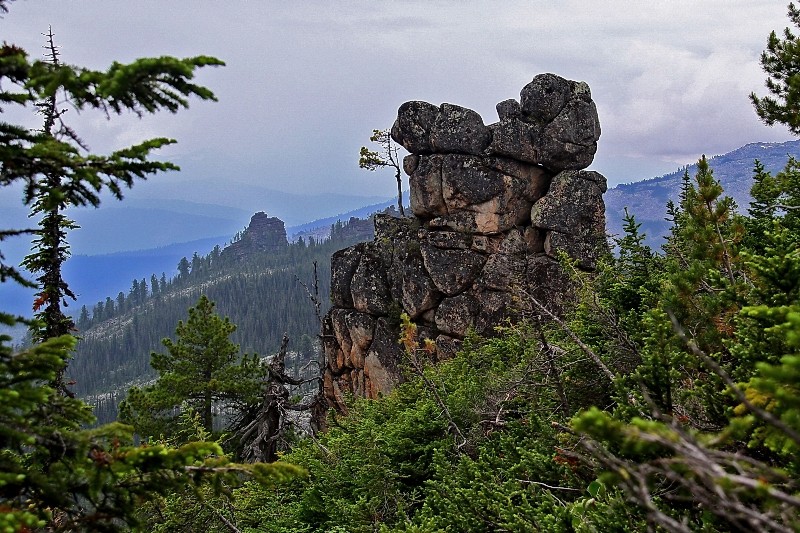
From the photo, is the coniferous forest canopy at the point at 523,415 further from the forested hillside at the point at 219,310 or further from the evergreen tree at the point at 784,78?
the forested hillside at the point at 219,310

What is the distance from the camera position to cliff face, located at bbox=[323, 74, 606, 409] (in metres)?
23.0

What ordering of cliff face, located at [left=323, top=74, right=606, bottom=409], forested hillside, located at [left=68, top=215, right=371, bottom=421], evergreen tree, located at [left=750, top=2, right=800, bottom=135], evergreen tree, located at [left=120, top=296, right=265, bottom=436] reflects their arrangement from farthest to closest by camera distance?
forested hillside, located at [left=68, top=215, right=371, bottom=421] → cliff face, located at [left=323, top=74, right=606, bottom=409] → evergreen tree, located at [left=120, top=296, right=265, bottom=436] → evergreen tree, located at [left=750, top=2, right=800, bottom=135]

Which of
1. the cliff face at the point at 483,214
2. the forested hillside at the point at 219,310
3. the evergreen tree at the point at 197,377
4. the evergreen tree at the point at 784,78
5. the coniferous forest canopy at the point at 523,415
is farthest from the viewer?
the forested hillside at the point at 219,310

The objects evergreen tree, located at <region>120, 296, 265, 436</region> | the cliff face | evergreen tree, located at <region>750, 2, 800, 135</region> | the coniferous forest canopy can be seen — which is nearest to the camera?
the coniferous forest canopy

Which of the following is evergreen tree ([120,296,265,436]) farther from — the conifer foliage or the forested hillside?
the forested hillside

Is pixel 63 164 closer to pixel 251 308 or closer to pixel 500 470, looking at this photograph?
pixel 500 470

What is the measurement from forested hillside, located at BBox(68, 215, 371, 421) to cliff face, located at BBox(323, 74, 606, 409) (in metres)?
81.3

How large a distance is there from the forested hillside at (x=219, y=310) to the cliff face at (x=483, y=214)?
81299mm

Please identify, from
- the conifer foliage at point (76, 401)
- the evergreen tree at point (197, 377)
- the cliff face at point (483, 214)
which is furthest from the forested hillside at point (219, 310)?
the conifer foliage at point (76, 401)

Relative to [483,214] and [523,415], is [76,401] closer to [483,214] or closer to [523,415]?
[523,415]

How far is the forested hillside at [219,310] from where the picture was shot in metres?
129

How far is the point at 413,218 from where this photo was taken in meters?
26.4

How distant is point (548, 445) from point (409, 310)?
17120 millimetres

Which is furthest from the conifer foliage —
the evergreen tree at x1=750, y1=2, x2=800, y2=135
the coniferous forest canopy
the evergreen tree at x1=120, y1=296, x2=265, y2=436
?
the evergreen tree at x1=120, y1=296, x2=265, y2=436
